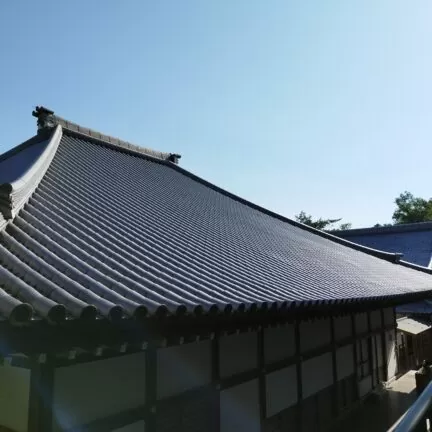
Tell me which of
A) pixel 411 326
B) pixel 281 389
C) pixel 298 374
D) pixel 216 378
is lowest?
pixel 281 389

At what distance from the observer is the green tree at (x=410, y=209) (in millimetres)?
58500

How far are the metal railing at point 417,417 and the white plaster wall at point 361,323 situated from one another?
879cm

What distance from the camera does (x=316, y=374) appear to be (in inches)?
298

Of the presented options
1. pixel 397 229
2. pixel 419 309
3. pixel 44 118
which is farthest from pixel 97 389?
pixel 397 229

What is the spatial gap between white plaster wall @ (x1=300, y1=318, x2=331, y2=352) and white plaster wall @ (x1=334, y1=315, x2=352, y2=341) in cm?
50

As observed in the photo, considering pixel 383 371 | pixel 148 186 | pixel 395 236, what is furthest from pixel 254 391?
pixel 395 236

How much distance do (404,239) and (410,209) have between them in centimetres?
4345

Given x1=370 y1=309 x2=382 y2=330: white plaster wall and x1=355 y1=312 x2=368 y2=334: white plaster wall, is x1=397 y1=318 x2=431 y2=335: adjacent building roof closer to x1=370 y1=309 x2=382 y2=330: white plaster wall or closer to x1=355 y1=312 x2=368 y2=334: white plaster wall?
x1=370 y1=309 x2=382 y2=330: white plaster wall

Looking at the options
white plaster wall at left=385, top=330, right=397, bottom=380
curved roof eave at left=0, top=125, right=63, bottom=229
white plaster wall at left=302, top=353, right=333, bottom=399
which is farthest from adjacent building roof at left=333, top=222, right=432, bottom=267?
curved roof eave at left=0, top=125, right=63, bottom=229

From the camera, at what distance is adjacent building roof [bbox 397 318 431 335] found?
1430 cm

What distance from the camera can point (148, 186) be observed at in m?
9.46

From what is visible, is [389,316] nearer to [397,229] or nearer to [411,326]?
[411,326]

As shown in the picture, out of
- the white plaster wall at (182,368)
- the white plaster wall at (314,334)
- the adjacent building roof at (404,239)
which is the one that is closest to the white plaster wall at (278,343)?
the white plaster wall at (314,334)

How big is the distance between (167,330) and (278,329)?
3.89 meters
